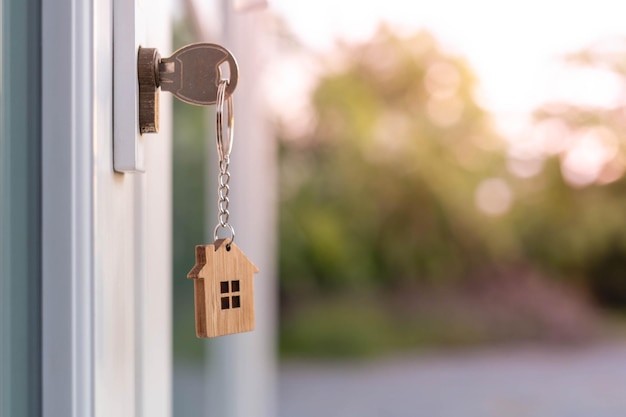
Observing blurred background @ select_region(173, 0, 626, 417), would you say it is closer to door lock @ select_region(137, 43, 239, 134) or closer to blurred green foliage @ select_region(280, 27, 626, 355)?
blurred green foliage @ select_region(280, 27, 626, 355)

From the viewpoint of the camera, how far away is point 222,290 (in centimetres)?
33

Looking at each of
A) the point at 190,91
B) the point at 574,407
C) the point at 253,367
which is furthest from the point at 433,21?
the point at 190,91

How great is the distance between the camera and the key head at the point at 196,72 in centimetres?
33

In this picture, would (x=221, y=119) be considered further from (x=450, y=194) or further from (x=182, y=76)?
(x=450, y=194)

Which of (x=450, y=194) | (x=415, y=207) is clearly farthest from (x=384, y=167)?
(x=450, y=194)

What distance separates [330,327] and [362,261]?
51cm

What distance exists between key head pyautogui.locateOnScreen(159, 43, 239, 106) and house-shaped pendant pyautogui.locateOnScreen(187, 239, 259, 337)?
77 millimetres

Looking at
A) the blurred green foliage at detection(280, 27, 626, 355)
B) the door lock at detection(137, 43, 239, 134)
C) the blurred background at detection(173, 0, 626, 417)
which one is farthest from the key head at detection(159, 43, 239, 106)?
the blurred green foliage at detection(280, 27, 626, 355)

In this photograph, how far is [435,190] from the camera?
173 inches

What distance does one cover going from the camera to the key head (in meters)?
0.33

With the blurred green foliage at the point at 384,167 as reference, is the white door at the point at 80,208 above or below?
below

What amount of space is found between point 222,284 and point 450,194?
419 centimetres

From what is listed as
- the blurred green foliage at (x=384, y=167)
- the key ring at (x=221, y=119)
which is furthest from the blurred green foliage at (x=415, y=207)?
the key ring at (x=221, y=119)

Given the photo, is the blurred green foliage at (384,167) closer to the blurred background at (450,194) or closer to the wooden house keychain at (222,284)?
the blurred background at (450,194)
